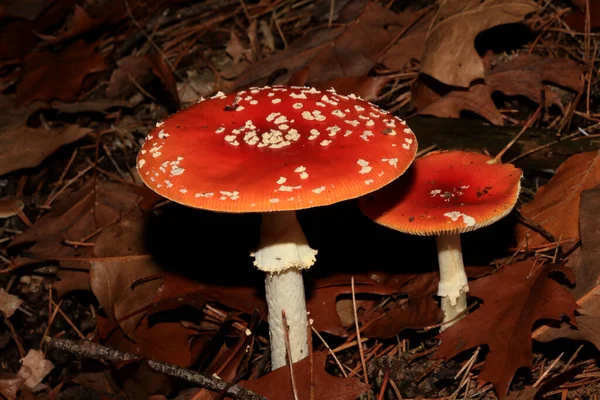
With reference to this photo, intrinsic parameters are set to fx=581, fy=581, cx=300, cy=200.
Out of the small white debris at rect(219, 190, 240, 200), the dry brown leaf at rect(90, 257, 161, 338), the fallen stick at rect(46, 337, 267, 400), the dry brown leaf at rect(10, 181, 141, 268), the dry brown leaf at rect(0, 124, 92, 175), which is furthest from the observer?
the dry brown leaf at rect(0, 124, 92, 175)

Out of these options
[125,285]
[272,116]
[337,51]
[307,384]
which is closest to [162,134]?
[272,116]

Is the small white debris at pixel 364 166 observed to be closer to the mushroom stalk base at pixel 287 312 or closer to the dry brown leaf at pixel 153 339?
the mushroom stalk base at pixel 287 312

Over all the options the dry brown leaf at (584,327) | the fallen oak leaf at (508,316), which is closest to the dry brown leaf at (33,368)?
the fallen oak leaf at (508,316)

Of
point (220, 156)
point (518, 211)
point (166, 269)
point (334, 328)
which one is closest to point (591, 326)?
point (518, 211)

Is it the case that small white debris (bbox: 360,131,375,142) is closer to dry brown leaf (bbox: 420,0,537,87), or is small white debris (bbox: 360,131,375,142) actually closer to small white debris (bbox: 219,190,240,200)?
small white debris (bbox: 219,190,240,200)

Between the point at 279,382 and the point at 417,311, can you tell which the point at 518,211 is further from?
the point at 279,382

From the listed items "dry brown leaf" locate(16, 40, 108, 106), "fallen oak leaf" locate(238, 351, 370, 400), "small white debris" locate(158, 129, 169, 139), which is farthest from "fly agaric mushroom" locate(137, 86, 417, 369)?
"dry brown leaf" locate(16, 40, 108, 106)

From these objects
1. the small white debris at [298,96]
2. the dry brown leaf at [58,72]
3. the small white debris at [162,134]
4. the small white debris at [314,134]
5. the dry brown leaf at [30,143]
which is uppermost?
the small white debris at [162,134]
